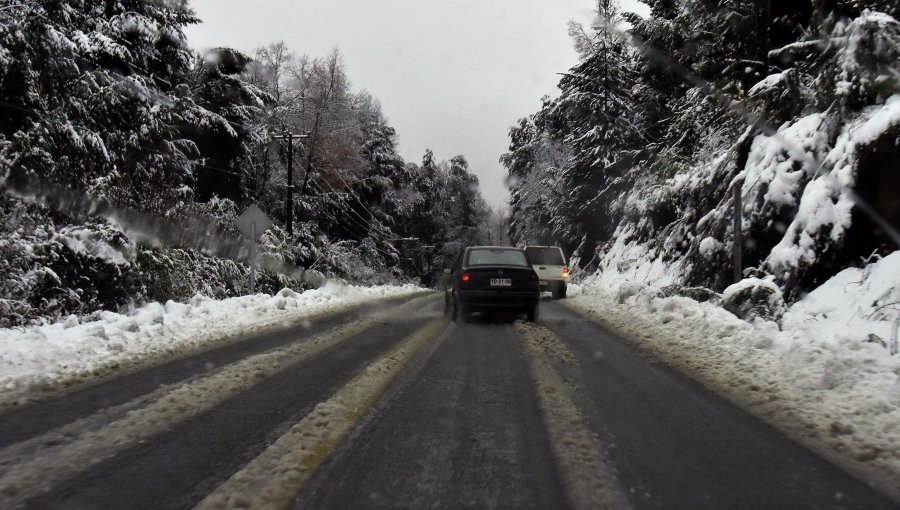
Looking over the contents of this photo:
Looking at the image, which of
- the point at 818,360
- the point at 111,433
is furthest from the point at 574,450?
the point at 818,360

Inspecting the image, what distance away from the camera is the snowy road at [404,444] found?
293 centimetres

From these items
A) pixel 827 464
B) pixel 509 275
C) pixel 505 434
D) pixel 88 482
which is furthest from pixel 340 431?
pixel 509 275

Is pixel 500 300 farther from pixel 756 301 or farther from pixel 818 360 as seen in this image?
pixel 818 360

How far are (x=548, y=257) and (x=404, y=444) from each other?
16.4 meters

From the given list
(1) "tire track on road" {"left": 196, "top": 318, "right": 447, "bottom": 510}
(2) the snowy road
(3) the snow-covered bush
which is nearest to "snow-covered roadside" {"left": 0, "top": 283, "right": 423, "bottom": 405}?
(2) the snowy road

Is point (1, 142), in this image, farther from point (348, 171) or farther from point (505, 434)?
point (348, 171)

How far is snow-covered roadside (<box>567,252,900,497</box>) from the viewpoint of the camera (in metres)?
3.87

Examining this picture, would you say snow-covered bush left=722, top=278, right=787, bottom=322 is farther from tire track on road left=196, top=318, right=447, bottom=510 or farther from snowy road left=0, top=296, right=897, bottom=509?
tire track on road left=196, top=318, right=447, bottom=510

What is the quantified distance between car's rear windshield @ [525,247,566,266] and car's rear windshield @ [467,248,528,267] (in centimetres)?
791

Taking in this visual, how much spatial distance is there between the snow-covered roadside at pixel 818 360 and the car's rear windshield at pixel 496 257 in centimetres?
237

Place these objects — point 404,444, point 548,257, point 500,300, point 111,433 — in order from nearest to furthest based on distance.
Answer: point 404,444, point 111,433, point 500,300, point 548,257

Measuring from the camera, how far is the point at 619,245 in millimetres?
26172

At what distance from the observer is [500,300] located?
429 inches

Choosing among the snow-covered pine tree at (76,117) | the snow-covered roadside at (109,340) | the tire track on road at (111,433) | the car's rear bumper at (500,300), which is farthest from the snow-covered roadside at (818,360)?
the snow-covered pine tree at (76,117)
